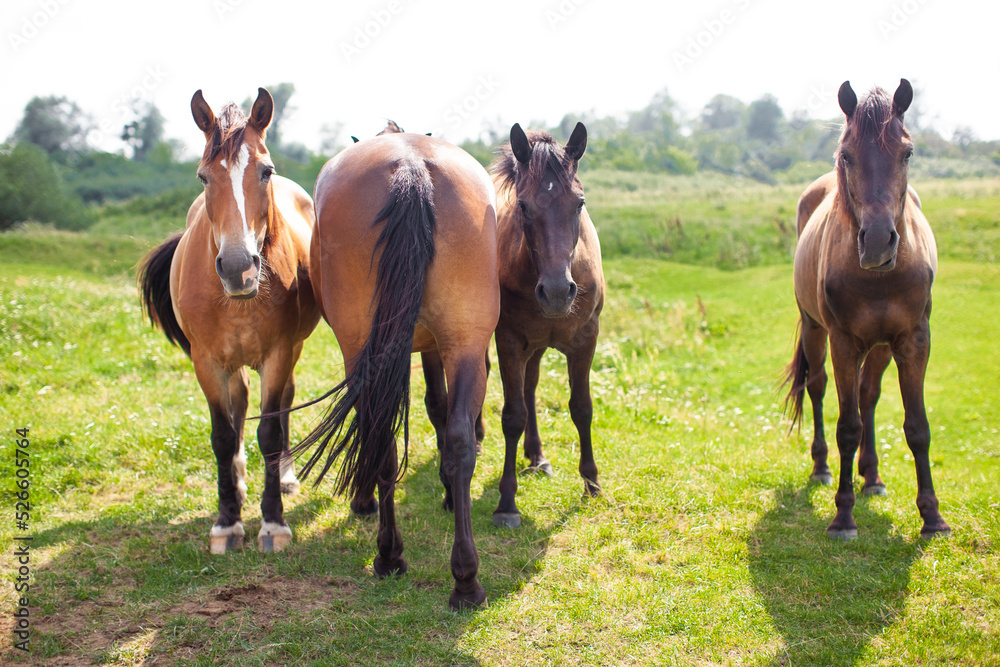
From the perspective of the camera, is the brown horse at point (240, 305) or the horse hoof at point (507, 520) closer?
the brown horse at point (240, 305)

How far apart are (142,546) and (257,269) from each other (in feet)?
6.67

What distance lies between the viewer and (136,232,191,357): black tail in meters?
5.32

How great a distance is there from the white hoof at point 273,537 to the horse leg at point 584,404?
6.82 ft

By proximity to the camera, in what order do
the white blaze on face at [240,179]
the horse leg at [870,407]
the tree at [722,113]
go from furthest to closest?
the tree at [722,113]
the horse leg at [870,407]
the white blaze on face at [240,179]

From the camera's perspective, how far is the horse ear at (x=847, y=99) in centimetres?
395

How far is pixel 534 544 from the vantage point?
409cm

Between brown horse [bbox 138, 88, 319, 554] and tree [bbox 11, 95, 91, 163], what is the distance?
2294 inches

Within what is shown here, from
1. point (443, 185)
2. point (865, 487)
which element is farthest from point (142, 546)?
point (865, 487)

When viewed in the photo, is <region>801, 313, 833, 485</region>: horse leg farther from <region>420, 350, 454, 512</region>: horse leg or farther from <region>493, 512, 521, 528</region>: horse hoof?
<region>420, 350, 454, 512</region>: horse leg

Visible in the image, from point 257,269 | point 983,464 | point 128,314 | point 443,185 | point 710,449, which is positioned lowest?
point 983,464

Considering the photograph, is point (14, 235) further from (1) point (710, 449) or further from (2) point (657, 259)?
(1) point (710, 449)

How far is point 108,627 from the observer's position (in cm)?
321

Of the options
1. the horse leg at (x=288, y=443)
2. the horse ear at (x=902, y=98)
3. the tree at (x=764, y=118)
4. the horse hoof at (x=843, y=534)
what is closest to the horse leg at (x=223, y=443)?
the horse leg at (x=288, y=443)

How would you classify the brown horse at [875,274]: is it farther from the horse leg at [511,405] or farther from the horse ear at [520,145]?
the horse leg at [511,405]
